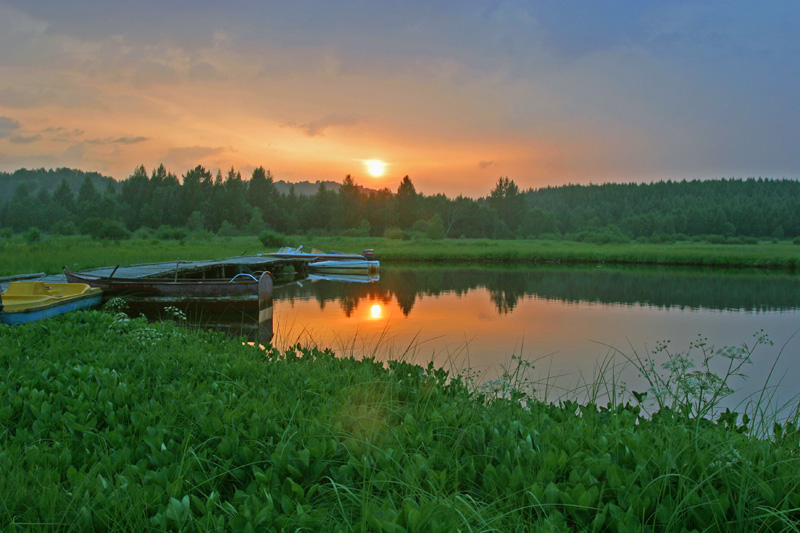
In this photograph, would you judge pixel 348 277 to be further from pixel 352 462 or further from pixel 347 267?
pixel 352 462

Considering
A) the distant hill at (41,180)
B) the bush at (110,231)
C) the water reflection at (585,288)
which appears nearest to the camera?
the water reflection at (585,288)

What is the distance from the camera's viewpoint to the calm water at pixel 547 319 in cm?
1008

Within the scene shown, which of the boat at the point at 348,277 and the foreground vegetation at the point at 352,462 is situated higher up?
the foreground vegetation at the point at 352,462

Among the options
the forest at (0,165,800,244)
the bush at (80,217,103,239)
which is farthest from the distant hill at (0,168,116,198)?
the bush at (80,217,103,239)

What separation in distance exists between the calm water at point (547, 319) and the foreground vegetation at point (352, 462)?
6.23 ft

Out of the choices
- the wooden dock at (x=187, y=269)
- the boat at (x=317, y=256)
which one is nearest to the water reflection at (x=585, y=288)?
the boat at (x=317, y=256)

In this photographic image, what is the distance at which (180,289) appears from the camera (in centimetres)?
1459

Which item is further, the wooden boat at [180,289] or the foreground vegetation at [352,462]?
the wooden boat at [180,289]

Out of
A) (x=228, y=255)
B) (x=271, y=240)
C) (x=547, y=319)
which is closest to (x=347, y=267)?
(x=228, y=255)

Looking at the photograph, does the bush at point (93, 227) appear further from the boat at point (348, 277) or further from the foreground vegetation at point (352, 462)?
the foreground vegetation at point (352, 462)

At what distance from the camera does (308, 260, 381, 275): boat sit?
30.6m

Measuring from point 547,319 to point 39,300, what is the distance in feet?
45.7

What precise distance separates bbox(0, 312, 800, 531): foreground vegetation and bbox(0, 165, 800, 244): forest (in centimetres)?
6499

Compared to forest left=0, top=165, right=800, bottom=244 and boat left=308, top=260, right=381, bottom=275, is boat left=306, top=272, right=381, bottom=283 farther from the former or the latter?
forest left=0, top=165, right=800, bottom=244
